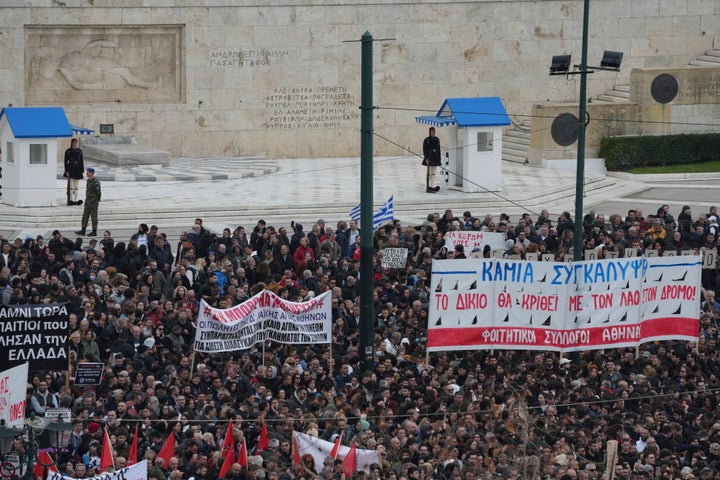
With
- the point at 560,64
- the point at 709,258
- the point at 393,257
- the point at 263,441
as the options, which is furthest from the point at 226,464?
the point at 560,64

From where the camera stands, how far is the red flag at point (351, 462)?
17906 mm

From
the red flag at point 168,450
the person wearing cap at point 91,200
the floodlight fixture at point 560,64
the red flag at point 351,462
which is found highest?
the floodlight fixture at point 560,64

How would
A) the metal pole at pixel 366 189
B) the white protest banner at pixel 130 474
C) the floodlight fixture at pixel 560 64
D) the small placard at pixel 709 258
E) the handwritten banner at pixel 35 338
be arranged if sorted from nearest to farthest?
1. the white protest banner at pixel 130 474
2. the handwritten banner at pixel 35 338
3. the metal pole at pixel 366 189
4. the small placard at pixel 709 258
5. the floodlight fixture at pixel 560 64

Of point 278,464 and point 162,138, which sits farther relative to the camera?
point 162,138

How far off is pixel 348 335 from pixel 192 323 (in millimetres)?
2134

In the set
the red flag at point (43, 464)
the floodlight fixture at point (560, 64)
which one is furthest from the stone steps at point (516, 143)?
the red flag at point (43, 464)

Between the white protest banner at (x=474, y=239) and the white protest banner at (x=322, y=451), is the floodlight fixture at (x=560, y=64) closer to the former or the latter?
the white protest banner at (x=474, y=239)

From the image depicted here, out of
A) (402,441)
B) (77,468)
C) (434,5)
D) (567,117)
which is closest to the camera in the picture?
(77,468)

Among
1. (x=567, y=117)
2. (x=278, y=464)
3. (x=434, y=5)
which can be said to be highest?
(x=434, y=5)

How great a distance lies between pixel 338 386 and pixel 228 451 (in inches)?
113

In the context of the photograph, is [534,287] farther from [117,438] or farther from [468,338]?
[117,438]

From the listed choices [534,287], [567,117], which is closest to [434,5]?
[567,117]

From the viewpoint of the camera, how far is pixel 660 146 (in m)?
41.6

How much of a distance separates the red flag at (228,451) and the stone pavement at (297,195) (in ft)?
45.2
